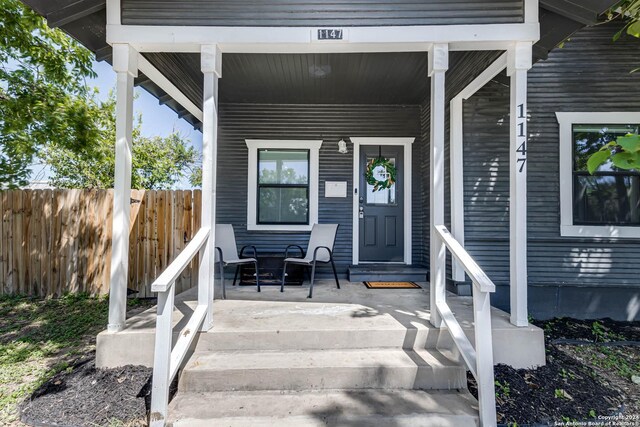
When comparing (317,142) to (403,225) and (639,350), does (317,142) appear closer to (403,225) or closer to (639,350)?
(403,225)

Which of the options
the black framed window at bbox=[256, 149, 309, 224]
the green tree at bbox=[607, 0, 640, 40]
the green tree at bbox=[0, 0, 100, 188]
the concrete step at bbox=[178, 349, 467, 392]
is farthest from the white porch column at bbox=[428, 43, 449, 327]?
the green tree at bbox=[0, 0, 100, 188]

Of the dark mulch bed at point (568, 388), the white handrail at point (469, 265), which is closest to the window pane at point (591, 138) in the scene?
the dark mulch bed at point (568, 388)

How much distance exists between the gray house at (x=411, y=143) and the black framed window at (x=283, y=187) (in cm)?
2

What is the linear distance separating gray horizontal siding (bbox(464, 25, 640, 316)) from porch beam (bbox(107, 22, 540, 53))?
129cm

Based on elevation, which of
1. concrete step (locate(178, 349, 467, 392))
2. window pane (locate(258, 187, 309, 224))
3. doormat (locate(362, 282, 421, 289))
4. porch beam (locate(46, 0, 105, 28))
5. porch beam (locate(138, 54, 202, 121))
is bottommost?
concrete step (locate(178, 349, 467, 392))

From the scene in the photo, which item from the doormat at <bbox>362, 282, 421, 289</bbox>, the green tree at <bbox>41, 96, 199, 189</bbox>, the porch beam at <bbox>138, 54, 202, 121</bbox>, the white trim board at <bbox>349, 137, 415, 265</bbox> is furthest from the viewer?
the green tree at <bbox>41, 96, 199, 189</bbox>

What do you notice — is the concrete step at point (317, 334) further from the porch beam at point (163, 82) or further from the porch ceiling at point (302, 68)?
the porch ceiling at point (302, 68)

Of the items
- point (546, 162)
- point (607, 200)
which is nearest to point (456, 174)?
point (546, 162)

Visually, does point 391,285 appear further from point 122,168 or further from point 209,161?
point 122,168

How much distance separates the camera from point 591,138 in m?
3.96

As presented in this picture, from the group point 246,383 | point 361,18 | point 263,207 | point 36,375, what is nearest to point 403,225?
point 263,207

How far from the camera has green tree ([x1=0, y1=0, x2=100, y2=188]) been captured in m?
4.44

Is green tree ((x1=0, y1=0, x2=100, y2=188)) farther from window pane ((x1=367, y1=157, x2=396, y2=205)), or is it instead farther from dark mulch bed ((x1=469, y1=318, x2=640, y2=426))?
dark mulch bed ((x1=469, y1=318, x2=640, y2=426))

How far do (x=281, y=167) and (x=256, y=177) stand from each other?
1.43 feet
